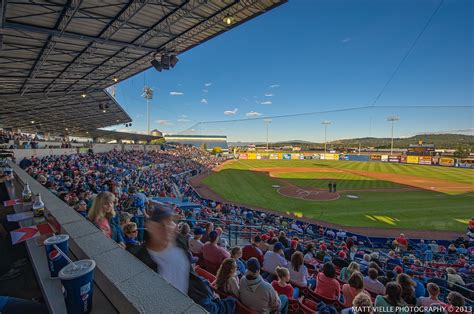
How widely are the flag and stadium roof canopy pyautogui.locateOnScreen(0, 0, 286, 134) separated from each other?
27.0 ft

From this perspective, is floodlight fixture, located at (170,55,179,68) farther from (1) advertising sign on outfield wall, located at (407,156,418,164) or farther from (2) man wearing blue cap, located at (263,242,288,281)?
(1) advertising sign on outfield wall, located at (407,156,418,164)

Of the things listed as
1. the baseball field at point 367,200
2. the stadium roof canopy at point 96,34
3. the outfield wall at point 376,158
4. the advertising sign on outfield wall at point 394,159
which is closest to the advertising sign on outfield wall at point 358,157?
the outfield wall at point 376,158

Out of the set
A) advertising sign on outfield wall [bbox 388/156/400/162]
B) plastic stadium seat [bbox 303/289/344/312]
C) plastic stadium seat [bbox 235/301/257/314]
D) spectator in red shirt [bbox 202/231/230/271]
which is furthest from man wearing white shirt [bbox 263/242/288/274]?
advertising sign on outfield wall [bbox 388/156/400/162]

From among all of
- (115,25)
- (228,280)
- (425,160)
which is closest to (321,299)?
(228,280)

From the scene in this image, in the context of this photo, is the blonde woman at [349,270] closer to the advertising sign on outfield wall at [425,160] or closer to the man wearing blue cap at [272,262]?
the man wearing blue cap at [272,262]

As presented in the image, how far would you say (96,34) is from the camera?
36.1 ft

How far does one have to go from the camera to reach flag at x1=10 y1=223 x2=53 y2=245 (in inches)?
91.9

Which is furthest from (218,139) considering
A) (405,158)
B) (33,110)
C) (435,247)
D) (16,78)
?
(435,247)

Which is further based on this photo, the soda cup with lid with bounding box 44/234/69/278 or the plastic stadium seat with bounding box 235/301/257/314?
the plastic stadium seat with bounding box 235/301/257/314

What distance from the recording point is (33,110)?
29.4m

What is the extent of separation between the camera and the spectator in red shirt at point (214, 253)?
181 inches

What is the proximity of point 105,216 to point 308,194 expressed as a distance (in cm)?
2379

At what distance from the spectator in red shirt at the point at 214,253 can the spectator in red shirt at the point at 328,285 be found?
1840 millimetres

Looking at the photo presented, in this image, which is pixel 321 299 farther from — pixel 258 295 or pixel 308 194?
pixel 308 194
